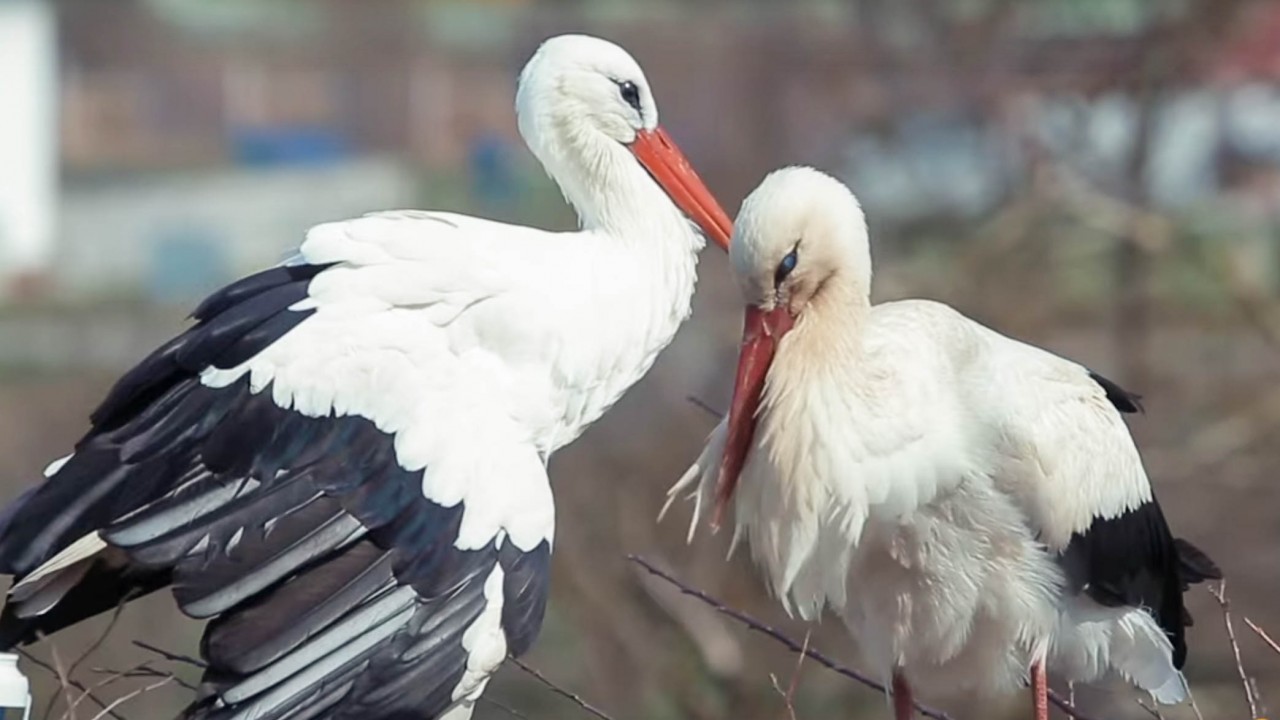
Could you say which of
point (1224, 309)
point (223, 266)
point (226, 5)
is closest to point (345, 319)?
point (1224, 309)

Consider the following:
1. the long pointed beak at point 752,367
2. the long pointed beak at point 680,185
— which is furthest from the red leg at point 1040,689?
the long pointed beak at point 680,185

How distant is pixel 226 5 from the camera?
20266mm

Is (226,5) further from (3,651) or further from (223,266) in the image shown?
(3,651)

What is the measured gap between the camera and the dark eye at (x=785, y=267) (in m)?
3.52

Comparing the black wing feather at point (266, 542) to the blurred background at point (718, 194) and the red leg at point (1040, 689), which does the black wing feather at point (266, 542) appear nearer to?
the blurred background at point (718, 194)

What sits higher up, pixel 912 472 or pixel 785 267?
pixel 785 267

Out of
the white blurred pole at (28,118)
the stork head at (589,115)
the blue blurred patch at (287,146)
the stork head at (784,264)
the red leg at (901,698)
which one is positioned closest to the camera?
the stork head at (784,264)

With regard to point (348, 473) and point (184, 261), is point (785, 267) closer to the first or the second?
point (348, 473)

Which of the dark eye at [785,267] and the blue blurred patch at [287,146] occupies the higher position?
the dark eye at [785,267]

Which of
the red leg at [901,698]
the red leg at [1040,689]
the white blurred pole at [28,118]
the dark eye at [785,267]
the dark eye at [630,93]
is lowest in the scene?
the white blurred pole at [28,118]

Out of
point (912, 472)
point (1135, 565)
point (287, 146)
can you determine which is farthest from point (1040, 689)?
point (287, 146)

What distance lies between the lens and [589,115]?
161 inches

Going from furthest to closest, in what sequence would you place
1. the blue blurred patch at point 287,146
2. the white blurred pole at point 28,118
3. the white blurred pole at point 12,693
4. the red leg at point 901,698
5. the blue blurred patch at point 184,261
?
the white blurred pole at point 28,118, the blue blurred patch at point 287,146, the blue blurred patch at point 184,261, the red leg at point 901,698, the white blurred pole at point 12,693

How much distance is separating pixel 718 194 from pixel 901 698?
5.70m
